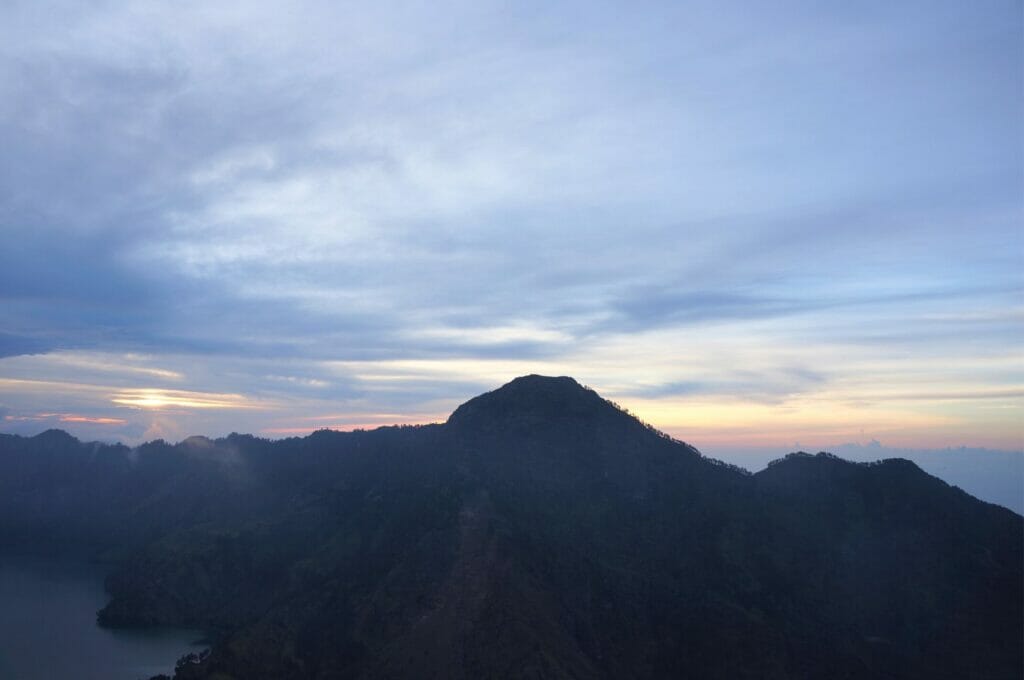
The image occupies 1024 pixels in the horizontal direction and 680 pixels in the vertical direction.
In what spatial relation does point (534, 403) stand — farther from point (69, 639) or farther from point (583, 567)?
point (69, 639)

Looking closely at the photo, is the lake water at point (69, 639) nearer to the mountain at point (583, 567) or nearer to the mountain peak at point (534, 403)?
the mountain at point (583, 567)

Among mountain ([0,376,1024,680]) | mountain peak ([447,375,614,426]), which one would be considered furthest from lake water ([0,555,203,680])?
mountain peak ([447,375,614,426])

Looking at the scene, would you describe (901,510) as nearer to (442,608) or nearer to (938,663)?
(938,663)

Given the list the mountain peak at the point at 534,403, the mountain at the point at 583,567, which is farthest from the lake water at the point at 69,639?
the mountain peak at the point at 534,403

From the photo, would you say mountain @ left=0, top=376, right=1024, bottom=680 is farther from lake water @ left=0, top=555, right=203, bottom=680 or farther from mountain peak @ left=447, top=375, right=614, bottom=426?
lake water @ left=0, top=555, right=203, bottom=680

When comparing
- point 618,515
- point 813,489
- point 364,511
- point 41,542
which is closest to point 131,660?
point 364,511

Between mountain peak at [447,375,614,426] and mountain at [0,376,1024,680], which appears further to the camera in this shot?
mountain peak at [447,375,614,426]
